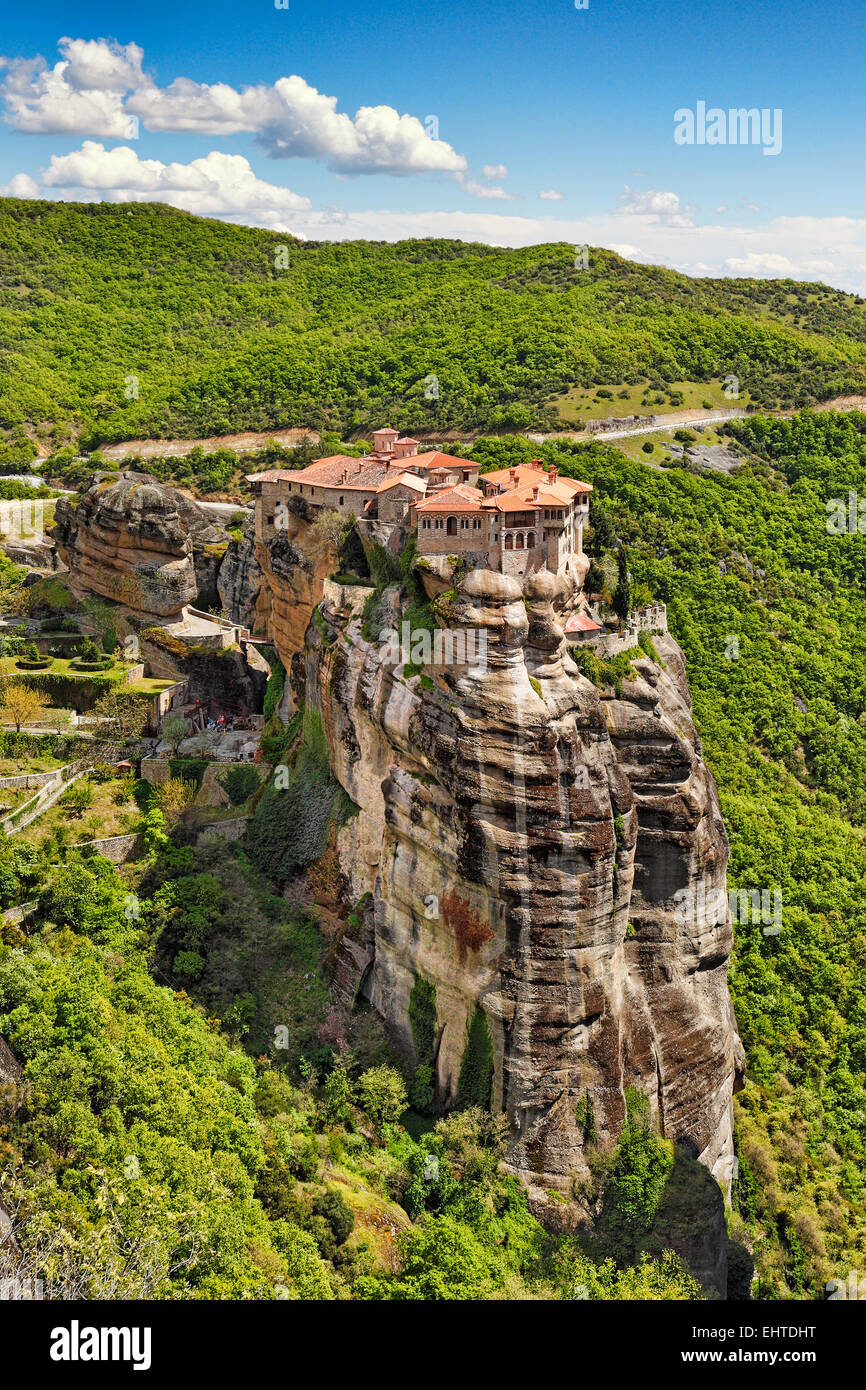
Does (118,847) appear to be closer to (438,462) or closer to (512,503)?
(438,462)

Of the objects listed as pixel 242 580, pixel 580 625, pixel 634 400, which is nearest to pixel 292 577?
pixel 242 580

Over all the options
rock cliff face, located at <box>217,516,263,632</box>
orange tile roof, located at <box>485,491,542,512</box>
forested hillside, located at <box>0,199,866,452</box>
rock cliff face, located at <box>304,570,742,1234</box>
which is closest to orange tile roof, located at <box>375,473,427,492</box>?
orange tile roof, located at <box>485,491,542,512</box>

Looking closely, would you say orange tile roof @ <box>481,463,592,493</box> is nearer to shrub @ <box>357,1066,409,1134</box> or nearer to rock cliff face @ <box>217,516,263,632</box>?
rock cliff face @ <box>217,516,263,632</box>

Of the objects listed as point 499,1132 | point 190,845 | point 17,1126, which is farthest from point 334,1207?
point 190,845

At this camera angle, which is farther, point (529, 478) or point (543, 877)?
point (529, 478)

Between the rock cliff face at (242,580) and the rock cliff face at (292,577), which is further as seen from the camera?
the rock cliff face at (242,580)

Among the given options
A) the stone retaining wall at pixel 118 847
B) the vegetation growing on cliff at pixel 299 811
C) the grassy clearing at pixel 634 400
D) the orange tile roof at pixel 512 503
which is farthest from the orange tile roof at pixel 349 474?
the grassy clearing at pixel 634 400

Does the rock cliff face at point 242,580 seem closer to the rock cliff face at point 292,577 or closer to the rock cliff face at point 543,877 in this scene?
the rock cliff face at point 292,577
